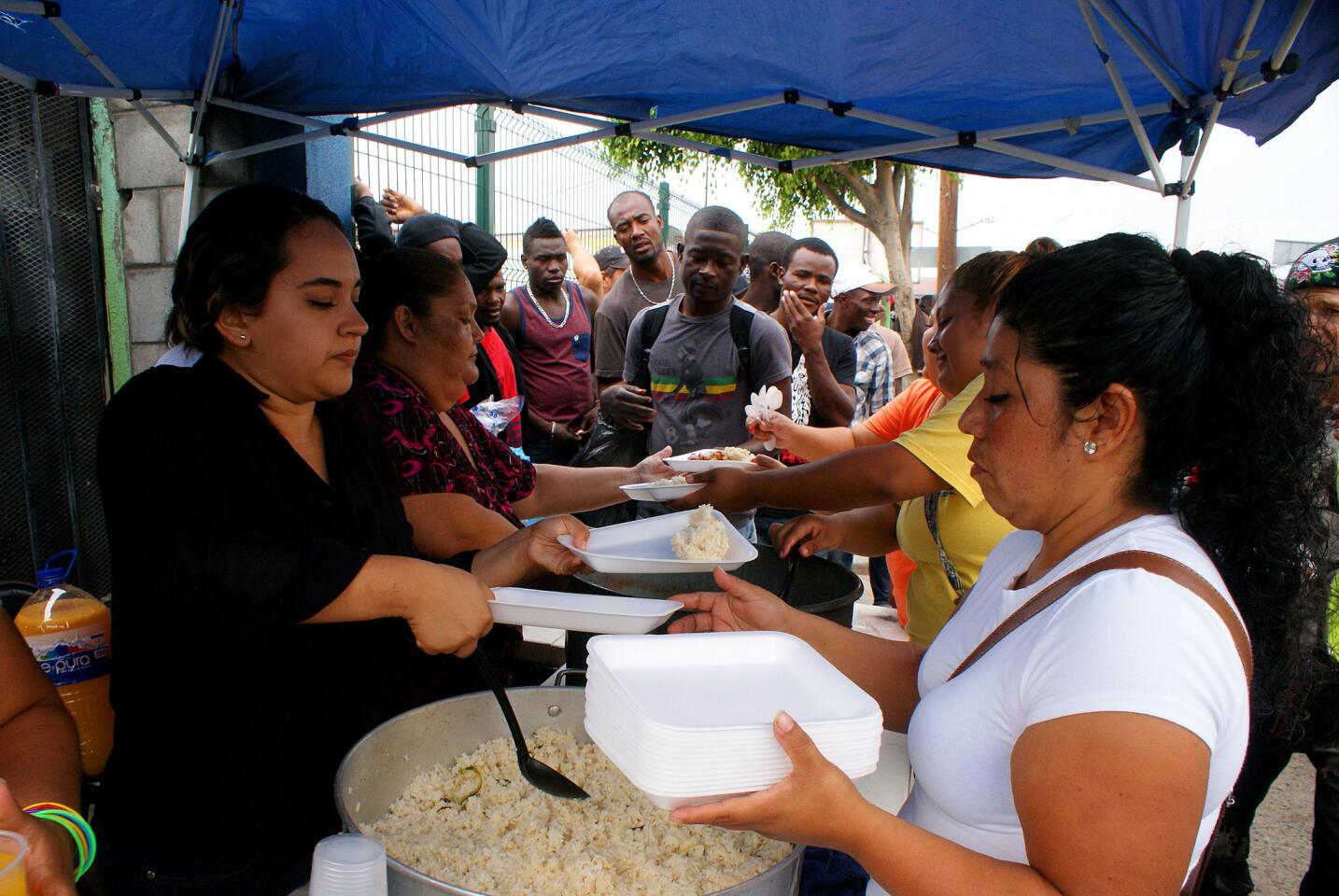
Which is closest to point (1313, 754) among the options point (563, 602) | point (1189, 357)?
point (1189, 357)

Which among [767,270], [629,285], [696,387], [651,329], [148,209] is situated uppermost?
[148,209]

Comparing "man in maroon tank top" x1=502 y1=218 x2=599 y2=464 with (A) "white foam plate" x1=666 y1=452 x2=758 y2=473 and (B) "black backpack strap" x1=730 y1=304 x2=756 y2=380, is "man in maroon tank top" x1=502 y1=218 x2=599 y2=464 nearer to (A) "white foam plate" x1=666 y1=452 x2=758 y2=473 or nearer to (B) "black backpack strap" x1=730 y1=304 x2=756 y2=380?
(B) "black backpack strap" x1=730 y1=304 x2=756 y2=380

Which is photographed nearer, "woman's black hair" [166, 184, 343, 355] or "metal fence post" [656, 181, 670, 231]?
"woman's black hair" [166, 184, 343, 355]

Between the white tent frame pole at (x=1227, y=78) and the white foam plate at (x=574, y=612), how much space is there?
2.13 m

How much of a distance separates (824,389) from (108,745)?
3566 millimetres

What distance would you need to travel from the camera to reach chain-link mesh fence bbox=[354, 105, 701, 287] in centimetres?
566

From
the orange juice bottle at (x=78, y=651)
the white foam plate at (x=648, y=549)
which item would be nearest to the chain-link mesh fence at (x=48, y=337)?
the orange juice bottle at (x=78, y=651)

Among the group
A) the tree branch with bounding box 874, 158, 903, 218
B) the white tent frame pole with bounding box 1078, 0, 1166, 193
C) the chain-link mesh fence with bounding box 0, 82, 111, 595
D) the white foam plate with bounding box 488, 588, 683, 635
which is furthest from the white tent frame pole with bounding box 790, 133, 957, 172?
the tree branch with bounding box 874, 158, 903, 218

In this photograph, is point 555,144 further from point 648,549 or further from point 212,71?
point 648,549

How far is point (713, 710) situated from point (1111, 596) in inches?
21.1

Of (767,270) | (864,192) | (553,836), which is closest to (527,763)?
(553,836)

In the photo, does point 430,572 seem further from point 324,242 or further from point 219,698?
point 324,242

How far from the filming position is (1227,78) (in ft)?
8.54

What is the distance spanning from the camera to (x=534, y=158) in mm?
8484
